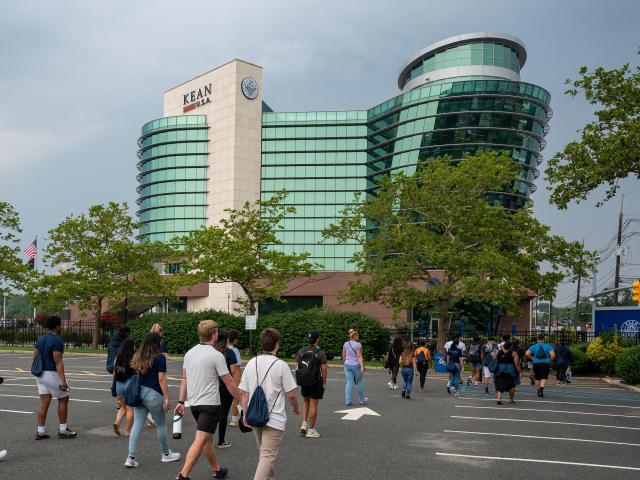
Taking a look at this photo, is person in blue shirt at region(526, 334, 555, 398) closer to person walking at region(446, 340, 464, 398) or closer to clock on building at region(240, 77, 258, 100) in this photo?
person walking at region(446, 340, 464, 398)

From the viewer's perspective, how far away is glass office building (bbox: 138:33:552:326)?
79312 millimetres

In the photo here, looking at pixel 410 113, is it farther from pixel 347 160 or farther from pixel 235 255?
pixel 235 255

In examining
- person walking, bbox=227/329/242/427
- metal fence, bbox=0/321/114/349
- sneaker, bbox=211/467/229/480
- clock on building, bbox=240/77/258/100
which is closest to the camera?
sneaker, bbox=211/467/229/480

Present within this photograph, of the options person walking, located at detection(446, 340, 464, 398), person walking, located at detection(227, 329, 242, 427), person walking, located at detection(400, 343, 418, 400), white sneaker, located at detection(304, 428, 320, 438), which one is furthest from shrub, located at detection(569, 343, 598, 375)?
person walking, located at detection(227, 329, 242, 427)

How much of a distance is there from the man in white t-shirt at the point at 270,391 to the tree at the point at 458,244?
78.6ft

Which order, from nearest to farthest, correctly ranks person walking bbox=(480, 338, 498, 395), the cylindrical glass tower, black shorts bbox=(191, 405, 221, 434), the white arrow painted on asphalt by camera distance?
black shorts bbox=(191, 405, 221, 434)
the white arrow painted on asphalt
person walking bbox=(480, 338, 498, 395)
the cylindrical glass tower

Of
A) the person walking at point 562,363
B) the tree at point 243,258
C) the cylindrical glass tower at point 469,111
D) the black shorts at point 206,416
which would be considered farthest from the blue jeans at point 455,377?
the cylindrical glass tower at point 469,111

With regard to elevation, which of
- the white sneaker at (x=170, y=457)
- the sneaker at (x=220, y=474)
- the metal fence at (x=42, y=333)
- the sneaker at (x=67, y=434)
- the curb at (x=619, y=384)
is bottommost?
the metal fence at (x=42, y=333)

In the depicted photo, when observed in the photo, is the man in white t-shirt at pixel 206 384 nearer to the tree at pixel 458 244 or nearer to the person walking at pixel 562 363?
the person walking at pixel 562 363

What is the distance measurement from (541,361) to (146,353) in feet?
43.7

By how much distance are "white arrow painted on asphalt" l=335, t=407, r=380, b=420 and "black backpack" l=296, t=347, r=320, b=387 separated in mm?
2711

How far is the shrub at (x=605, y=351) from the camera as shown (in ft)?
81.2

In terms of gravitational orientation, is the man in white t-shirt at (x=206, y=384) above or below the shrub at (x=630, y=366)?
above

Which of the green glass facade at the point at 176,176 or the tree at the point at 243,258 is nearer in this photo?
the tree at the point at 243,258
